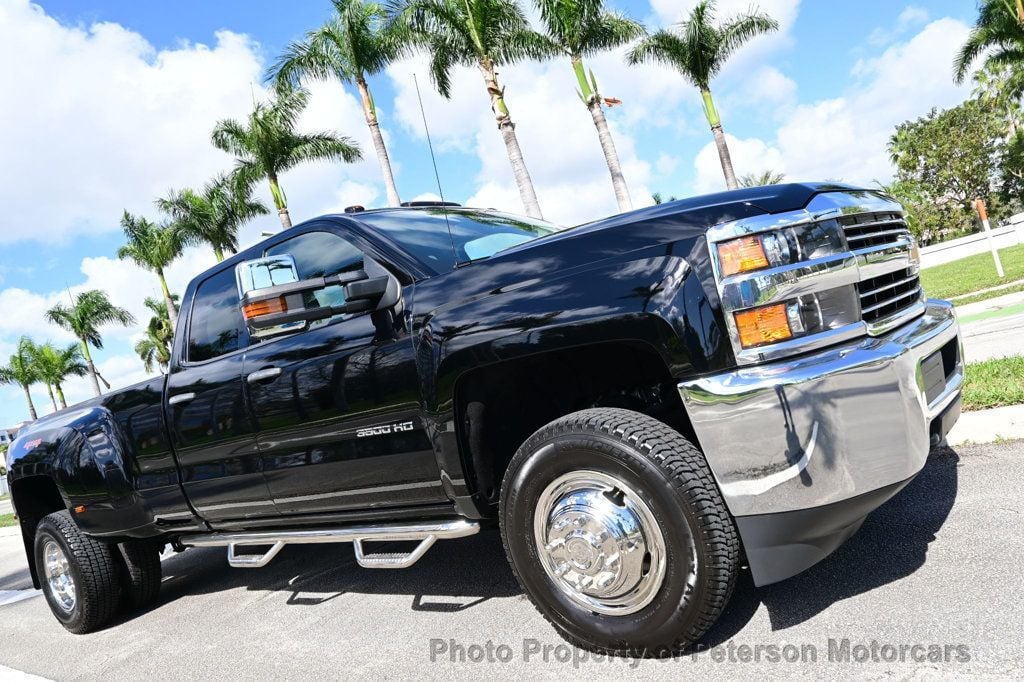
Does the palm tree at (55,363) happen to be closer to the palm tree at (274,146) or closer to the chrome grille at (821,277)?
the palm tree at (274,146)

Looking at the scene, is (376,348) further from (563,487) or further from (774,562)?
(774,562)

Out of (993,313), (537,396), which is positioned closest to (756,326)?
(537,396)

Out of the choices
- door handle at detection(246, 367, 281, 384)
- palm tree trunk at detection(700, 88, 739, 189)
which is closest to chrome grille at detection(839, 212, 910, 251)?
door handle at detection(246, 367, 281, 384)

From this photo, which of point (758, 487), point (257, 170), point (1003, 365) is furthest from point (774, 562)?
point (257, 170)

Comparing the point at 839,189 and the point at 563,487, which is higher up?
the point at 839,189

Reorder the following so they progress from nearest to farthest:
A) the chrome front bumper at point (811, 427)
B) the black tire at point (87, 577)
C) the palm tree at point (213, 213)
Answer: the chrome front bumper at point (811, 427) < the black tire at point (87, 577) < the palm tree at point (213, 213)

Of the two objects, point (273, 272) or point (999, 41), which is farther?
point (999, 41)

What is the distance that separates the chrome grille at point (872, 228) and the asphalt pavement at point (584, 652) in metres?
1.22

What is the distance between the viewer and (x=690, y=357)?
237 centimetres

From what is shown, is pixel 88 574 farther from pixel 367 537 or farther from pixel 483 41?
pixel 483 41

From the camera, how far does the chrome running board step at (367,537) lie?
3.06 m

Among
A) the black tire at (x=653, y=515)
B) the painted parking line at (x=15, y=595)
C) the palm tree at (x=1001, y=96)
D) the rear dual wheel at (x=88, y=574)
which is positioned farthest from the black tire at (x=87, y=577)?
the palm tree at (x=1001, y=96)

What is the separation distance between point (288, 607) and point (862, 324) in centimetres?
340

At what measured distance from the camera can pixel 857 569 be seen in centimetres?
293
